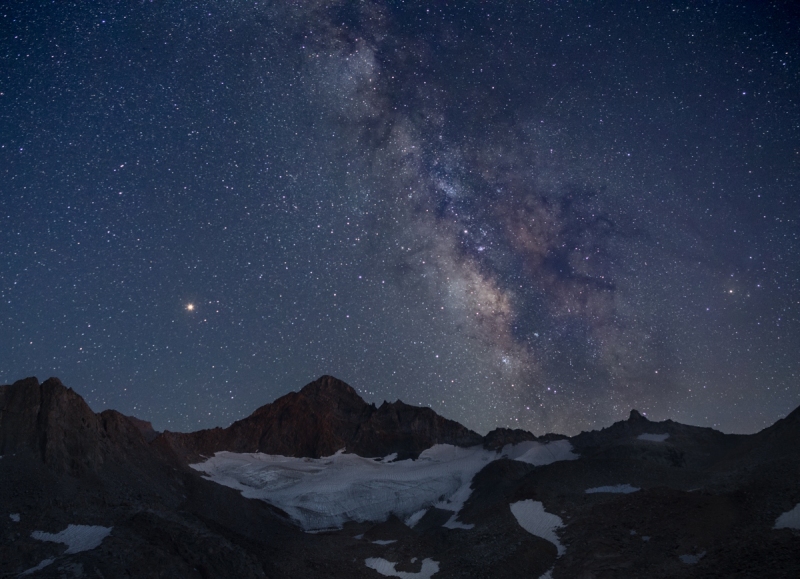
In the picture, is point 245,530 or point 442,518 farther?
point 442,518

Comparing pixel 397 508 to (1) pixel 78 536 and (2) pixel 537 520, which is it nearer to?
(2) pixel 537 520

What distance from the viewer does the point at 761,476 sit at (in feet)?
146

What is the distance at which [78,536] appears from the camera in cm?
3581

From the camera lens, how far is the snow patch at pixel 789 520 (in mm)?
35656

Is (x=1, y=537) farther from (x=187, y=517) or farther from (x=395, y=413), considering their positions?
(x=395, y=413)

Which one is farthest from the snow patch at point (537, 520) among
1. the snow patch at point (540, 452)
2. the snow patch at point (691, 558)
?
the snow patch at point (540, 452)

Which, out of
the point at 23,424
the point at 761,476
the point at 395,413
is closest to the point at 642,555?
the point at 761,476

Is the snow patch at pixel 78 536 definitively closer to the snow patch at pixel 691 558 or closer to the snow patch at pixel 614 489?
the snow patch at pixel 691 558

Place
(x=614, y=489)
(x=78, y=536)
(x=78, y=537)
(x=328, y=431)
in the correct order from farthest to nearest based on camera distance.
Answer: (x=328, y=431), (x=614, y=489), (x=78, y=536), (x=78, y=537)

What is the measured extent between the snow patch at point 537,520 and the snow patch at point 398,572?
1019 cm

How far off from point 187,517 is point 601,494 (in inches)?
1686

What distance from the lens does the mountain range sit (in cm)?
3519

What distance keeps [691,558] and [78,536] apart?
141 ft

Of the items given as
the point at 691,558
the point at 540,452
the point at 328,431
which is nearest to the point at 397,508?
the point at 540,452
